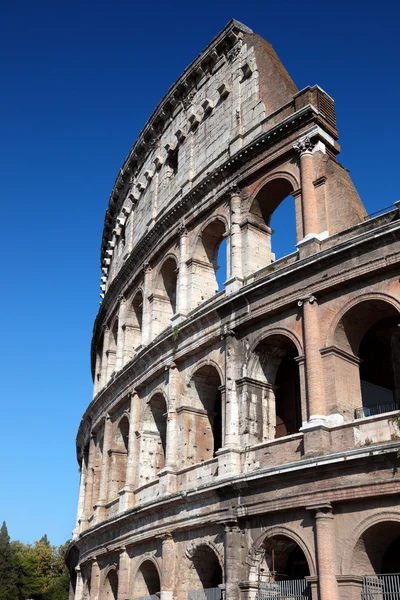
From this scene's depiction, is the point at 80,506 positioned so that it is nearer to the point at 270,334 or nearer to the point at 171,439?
the point at 171,439

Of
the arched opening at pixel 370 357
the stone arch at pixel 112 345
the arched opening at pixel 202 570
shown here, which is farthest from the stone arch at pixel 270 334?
the stone arch at pixel 112 345

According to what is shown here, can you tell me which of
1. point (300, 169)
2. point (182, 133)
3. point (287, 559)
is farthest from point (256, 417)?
point (182, 133)

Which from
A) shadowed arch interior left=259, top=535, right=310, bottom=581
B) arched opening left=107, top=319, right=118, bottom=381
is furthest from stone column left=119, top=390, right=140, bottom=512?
shadowed arch interior left=259, top=535, right=310, bottom=581

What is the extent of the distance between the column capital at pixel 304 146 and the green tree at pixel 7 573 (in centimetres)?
4674

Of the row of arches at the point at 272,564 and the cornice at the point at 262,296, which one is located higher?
the cornice at the point at 262,296

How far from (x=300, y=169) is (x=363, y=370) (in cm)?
503

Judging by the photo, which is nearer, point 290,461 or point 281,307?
point 290,461

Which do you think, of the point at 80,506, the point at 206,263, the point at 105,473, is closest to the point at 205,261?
the point at 206,263

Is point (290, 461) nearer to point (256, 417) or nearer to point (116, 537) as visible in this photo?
point (256, 417)

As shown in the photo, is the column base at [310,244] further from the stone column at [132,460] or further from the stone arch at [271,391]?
the stone column at [132,460]

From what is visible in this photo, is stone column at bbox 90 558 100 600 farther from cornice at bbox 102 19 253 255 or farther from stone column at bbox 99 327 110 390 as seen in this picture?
cornice at bbox 102 19 253 255

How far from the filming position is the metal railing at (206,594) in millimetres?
13969

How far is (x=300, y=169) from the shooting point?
15555mm

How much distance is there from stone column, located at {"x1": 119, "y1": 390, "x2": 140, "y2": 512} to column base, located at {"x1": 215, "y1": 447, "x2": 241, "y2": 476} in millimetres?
4995
